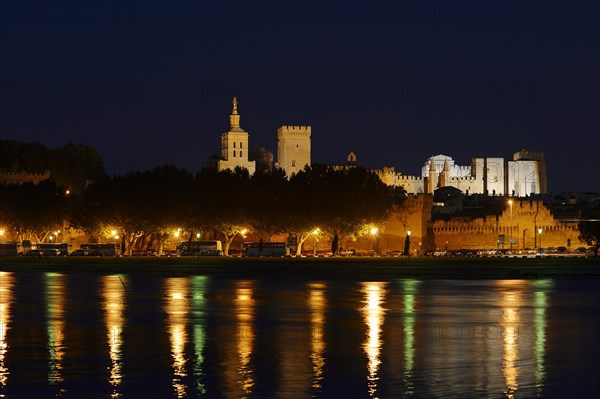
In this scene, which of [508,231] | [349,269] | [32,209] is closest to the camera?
[349,269]

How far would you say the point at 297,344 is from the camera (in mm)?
25609

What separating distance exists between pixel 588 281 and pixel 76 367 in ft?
120

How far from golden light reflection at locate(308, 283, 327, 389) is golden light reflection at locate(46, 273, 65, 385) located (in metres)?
4.57

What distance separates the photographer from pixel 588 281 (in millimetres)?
53969

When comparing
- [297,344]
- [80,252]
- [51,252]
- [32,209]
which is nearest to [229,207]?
[80,252]

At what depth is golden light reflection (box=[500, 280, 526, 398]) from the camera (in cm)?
2036

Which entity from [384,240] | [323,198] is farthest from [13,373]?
[384,240]

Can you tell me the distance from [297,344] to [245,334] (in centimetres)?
235

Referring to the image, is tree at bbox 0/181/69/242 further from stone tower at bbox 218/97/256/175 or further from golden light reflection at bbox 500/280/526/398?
stone tower at bbox 218/97/256/175

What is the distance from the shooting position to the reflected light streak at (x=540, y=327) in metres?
20.8

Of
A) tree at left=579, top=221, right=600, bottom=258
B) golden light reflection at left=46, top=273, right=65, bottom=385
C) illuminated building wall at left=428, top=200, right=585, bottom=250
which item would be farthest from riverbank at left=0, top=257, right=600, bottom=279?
illuminated building wall at left=428, top=200, right=585, bottom=250

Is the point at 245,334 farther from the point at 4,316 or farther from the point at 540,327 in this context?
the point at 4,316

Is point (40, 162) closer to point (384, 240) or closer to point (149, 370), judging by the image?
point (384, 240)

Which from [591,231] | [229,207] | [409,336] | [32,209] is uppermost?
[32,209]
